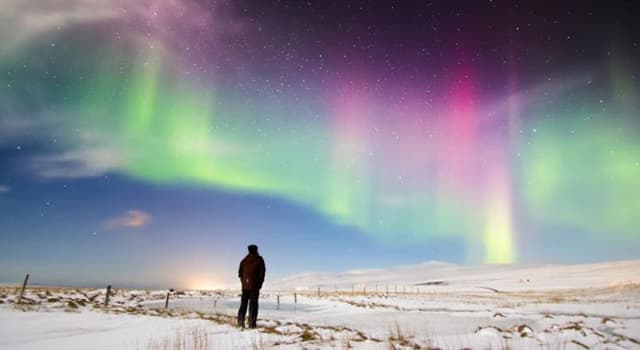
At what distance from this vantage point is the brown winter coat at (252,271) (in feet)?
39.6

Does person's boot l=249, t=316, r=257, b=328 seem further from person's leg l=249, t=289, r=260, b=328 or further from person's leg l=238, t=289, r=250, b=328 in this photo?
person's leg l=238, t=289, r=250, b=328

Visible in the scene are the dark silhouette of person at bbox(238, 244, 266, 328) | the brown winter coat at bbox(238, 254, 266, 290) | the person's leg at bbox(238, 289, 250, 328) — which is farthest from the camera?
the brown winter coat at bbox(238, 254, 266, 290)

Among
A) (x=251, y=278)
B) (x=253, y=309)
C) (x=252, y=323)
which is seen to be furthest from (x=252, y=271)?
(x=252, y=323)

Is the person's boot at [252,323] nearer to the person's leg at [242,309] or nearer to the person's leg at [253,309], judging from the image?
the person's leg at [253,309]

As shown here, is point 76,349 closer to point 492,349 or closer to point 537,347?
point 492,349

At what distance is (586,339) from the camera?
959 cm

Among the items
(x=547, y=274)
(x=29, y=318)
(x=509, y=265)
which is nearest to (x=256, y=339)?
(x=29, y=318)

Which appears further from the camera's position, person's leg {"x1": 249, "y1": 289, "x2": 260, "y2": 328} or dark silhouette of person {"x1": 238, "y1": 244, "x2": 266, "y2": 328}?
dark silhouette of person {"x1": 238, "y1": 244, "x2": 266, "y2": 328}

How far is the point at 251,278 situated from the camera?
1216 cm

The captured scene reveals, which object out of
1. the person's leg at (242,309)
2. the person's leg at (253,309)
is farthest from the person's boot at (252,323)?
the person's leg at (242,309)

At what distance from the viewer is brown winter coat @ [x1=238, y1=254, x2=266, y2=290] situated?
476 inches

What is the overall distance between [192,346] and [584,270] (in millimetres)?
120293

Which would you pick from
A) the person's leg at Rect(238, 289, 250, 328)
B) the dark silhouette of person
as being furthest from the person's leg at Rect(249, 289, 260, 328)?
the person's leg at Rect(238, 289, 250, 328)

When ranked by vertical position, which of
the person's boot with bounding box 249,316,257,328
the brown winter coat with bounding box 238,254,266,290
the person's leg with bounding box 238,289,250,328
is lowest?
the person's boot with bounding box 249,316,257,328
